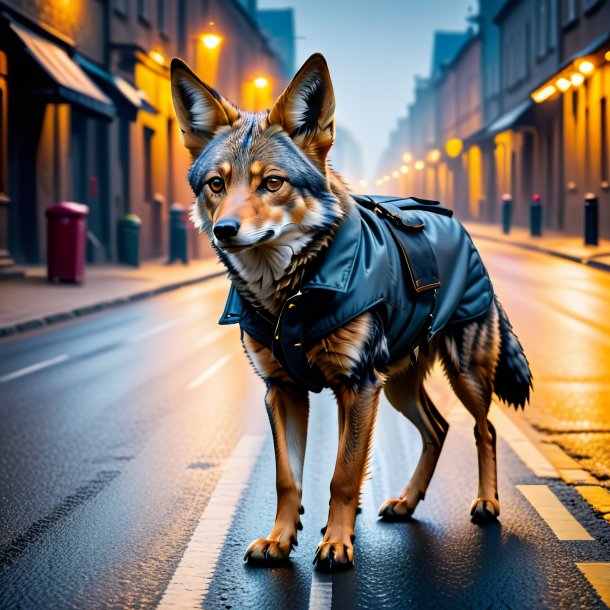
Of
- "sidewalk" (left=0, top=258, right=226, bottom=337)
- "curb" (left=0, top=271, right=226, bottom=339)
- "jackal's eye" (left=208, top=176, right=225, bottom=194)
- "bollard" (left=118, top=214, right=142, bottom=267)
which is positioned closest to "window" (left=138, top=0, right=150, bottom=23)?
"bollard" (left=118, top=214, right=142, bottom=267)

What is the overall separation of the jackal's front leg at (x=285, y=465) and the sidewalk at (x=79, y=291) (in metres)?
9.72

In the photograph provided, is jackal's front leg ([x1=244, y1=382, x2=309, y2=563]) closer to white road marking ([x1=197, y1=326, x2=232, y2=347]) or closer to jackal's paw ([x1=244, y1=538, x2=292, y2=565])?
jackal's paw ([x1=244, y1=538, x2=292, y2=565])

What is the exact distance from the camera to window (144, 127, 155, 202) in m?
34.6

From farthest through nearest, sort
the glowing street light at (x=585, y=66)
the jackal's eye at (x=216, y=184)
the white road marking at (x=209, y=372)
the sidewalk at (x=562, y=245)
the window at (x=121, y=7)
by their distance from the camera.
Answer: the glowing street light at (x=585, y=66) → the window at (x=121, y=7) → the sidewalk at (x=562, y=245) → the white road marking at (x=209, y=372) → the jackal's eye at (x=216, y=184)

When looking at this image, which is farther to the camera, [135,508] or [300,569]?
[135,508]

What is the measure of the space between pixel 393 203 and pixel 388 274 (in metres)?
0.90

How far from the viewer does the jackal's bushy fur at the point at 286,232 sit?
14.3 ft

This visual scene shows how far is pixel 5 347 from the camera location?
12828 millimetres

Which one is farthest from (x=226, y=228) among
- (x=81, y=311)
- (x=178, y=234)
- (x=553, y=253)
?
(x=178, y=234)

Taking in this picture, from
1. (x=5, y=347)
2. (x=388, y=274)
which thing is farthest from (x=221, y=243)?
(x=5, y=347)

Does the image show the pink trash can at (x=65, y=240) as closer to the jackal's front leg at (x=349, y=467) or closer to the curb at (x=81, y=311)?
the curb at (x=81, y=311)

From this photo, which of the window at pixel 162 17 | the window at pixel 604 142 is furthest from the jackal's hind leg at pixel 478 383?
the window at pixel 162 17

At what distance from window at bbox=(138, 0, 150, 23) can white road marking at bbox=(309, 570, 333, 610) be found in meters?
29.9

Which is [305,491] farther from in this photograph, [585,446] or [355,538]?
[585,446]
